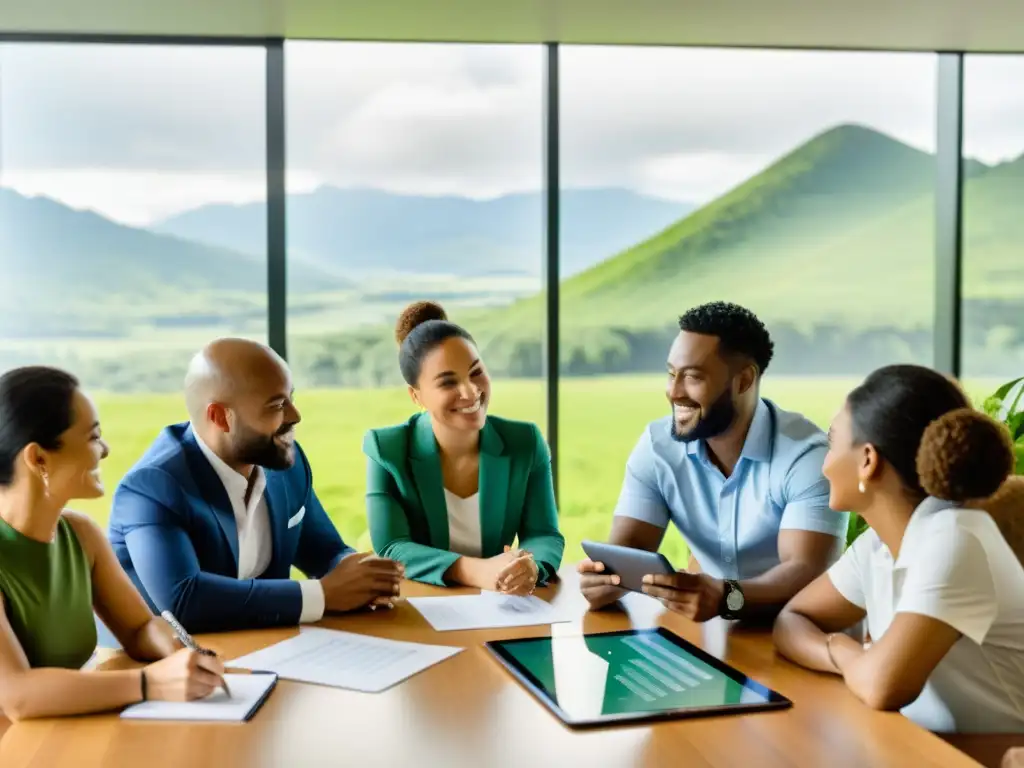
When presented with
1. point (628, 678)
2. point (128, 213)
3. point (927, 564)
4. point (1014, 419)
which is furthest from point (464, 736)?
point (128, 213)

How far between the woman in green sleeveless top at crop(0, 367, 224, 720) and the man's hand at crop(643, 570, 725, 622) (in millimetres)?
961

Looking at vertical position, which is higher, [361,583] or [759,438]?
[759,438]

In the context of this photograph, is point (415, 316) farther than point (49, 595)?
Yes

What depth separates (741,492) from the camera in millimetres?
2727

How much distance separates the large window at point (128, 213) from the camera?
15.9ft

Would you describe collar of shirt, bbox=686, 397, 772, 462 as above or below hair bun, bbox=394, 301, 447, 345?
below

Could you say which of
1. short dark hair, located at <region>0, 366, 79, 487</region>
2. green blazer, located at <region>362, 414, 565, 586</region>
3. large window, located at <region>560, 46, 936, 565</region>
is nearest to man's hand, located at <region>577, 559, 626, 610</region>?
green blazer, located at <region>362, 414, 565, 586</region>

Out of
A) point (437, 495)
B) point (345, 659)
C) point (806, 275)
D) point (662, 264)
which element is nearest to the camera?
point (345, 659)

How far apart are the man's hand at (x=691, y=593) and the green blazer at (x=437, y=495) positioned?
0.60 metres

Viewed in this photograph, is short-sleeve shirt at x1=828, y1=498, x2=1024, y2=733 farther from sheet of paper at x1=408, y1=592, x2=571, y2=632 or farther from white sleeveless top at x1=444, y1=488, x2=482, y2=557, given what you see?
white sleeveless top at x1=444, y1=488, x2=482, y2=557

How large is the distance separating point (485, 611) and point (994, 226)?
3.96 metres

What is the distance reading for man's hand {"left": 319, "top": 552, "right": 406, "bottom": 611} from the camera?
7.82 ft

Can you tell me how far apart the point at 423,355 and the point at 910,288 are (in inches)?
138

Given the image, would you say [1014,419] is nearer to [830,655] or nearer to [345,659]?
[830,655]
